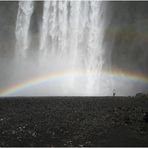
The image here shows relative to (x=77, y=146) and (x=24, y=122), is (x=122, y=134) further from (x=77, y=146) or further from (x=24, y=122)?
(x=24, y=122)

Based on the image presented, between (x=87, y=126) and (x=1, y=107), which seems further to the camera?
(x=1, y=107)

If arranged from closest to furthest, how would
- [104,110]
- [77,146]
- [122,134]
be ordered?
[77,146]
[122,134]
[104,110]

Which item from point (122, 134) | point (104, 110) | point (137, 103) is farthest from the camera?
point (137, 103)

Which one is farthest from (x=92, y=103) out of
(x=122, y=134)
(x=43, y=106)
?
(x=122, y=134)

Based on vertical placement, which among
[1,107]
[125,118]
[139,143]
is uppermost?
[1,107]

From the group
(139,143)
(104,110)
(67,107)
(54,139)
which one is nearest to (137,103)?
(104,110)

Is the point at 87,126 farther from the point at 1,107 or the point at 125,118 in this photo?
the point at 1,107

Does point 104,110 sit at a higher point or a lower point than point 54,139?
higher
